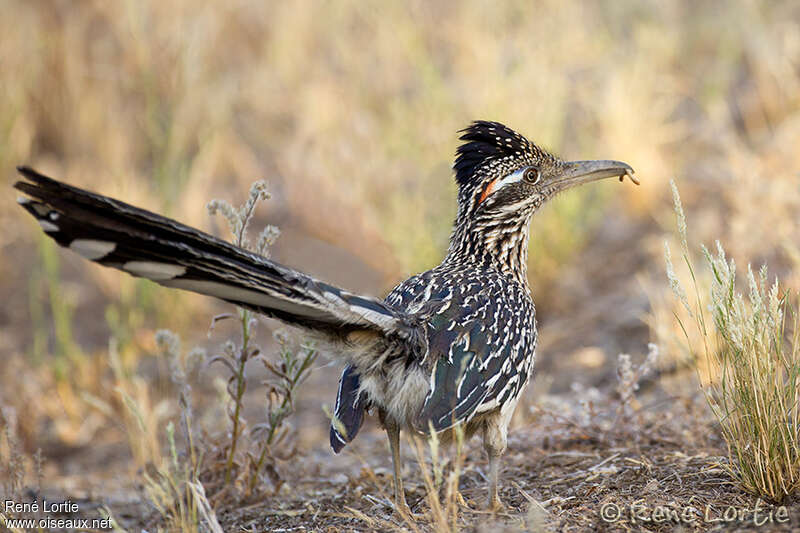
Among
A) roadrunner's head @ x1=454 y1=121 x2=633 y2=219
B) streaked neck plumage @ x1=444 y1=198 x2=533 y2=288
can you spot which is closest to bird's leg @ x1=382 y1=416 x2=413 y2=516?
streaked neck plumage @ x1=444 y1=198 x2=533 y2=288

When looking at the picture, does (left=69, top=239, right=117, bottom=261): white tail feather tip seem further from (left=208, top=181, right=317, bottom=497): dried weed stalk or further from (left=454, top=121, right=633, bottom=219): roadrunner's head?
(left=454, top=121, right=633, bottom=219): roadrunner's head

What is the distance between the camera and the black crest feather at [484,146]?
466 cm

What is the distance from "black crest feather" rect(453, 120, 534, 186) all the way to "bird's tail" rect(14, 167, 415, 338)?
1676mm

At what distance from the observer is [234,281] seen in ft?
9.82

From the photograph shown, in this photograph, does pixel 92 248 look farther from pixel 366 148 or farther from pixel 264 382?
pixel 366 148

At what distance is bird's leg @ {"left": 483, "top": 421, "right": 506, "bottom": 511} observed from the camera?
3970mm

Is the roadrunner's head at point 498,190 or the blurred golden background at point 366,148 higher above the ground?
the blurred golden background at point 366,148

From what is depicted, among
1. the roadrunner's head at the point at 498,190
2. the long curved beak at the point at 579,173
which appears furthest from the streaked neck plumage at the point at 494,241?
the long curved beak at the point at 579,173

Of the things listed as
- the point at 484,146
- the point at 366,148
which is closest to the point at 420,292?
the point at 484,146

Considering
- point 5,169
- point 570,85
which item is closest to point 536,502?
point 570,85

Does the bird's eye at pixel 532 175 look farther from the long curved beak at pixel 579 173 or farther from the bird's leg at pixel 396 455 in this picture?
the bird's leg at pixel 396 455

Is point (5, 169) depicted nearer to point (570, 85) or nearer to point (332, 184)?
point (332, 184)

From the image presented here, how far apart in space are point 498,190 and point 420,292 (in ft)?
2.90

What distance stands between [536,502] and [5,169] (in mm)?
7286
